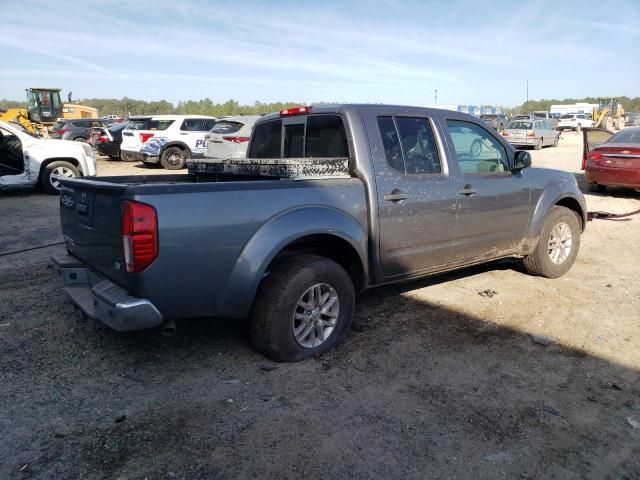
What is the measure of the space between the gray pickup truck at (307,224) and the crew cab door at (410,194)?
0.04 ft

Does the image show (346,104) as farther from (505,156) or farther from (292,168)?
(505,156)

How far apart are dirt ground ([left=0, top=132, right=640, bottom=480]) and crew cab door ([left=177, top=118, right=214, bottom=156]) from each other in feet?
39.7

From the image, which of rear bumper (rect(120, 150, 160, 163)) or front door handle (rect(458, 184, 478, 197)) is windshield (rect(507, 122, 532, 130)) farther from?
front door handle (rect(458, 184, 478, 197))

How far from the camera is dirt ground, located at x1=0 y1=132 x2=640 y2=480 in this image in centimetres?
253

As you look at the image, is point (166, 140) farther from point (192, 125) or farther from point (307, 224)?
point (307, 224)

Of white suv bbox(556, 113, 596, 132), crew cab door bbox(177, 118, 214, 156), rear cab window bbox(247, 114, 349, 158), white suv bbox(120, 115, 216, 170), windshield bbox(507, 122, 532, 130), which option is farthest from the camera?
white suv bbox(556, 113, 596, 132)

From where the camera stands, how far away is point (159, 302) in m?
3.00

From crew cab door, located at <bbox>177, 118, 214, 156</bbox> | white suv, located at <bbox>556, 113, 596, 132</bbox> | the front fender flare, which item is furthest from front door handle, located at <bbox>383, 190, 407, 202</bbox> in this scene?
white suv, located at <bbox>556, 113, 596, 132</bbox>

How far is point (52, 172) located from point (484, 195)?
961 centimetres

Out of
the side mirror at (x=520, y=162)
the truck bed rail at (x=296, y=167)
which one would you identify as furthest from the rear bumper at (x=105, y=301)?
the side mirror at (x=520, y=162)

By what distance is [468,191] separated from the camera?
4.44m

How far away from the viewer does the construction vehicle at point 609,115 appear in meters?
40.2

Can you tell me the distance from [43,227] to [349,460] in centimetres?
708

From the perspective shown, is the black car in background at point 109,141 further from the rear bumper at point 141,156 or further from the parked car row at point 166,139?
the rear bumper at point 141,156
